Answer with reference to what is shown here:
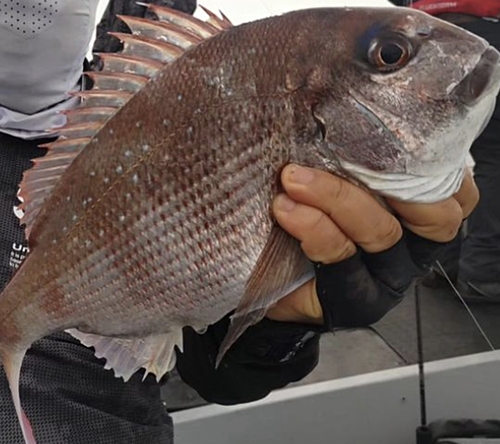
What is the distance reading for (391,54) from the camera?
806mm

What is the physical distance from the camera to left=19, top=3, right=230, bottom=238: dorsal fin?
90cm

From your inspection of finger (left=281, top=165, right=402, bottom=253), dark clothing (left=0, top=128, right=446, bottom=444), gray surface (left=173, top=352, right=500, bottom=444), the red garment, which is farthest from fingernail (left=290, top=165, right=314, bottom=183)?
the red garment

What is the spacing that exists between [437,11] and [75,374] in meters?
1.71

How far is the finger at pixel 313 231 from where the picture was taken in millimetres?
845

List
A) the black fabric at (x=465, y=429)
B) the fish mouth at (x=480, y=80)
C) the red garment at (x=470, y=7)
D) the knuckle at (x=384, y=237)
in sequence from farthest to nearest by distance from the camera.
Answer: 1. the red garment at (x=470, y=7)
2. the black fabric at (x=465, y=429)
3. the knuckle at (x=384, y=237)
4. the fish mouth at (x=480, y=80)

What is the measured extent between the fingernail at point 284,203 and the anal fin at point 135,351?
0.25 m

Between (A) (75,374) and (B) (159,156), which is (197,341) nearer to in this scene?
(A) (75,374)

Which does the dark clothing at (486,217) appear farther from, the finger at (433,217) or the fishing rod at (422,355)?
the finger at (433,217)

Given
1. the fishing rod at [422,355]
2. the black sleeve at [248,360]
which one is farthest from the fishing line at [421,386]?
the black sleeve at [248,360]

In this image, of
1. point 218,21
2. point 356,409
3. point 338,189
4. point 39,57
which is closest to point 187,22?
point 218,21

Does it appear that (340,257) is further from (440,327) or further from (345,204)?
(440,327)

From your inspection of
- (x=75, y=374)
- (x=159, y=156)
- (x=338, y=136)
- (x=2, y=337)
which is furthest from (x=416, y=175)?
(x=75, y=374)

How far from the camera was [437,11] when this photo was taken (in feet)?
7.75

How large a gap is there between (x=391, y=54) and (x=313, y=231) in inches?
8.4
